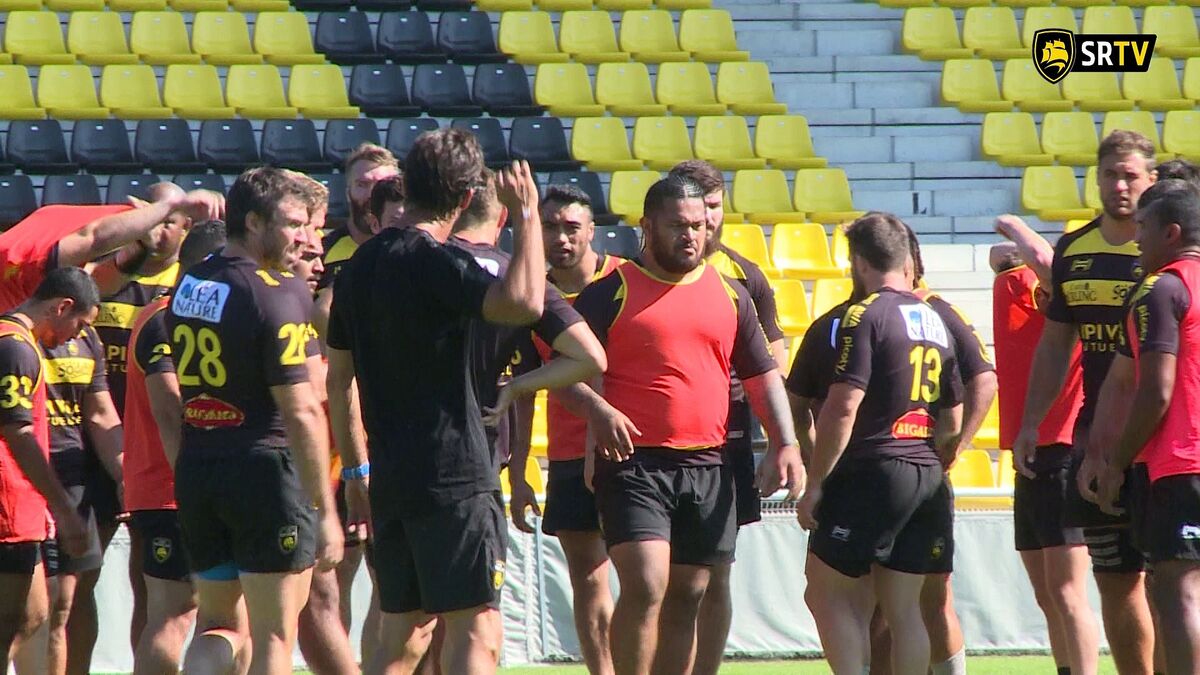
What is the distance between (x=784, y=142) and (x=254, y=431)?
1043 centimetres

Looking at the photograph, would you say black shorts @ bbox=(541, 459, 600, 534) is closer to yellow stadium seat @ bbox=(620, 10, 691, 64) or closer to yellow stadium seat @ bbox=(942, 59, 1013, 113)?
yellow stadium seat @ bbox=(620, 10, 691, 64)

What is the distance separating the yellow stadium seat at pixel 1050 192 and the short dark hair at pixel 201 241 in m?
9.82

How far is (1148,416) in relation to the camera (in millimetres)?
5676

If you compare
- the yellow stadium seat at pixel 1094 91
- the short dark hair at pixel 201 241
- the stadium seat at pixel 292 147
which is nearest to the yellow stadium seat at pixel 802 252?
the yellow stadium seat at pixel 1094 91

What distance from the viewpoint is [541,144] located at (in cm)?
1469

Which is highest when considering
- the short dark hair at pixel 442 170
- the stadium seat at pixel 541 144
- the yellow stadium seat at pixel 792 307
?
the short dark hair at pixel 442 170

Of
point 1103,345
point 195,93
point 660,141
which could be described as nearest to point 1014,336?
point 1103,345

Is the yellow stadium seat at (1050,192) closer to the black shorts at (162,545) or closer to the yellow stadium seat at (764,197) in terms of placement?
the yellow stadium seat at (764,197)

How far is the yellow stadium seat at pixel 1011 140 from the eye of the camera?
50.3 ft

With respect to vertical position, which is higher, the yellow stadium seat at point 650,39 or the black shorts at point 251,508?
the yellow stadium seat at point 650,39

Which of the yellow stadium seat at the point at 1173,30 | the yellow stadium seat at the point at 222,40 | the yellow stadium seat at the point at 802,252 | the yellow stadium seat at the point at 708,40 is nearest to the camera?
the yellow stadium seat at the point at 802,252

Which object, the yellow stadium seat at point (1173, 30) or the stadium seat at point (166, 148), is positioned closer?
the stadium seat at point (166, 148)

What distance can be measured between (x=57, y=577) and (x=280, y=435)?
2081mm

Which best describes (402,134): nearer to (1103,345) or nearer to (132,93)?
(132,93)
